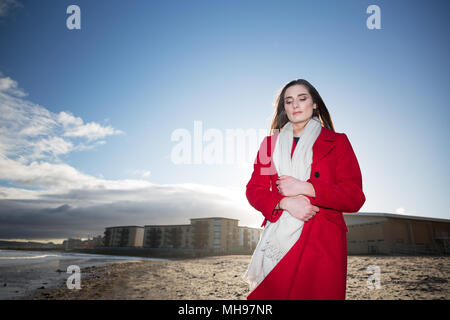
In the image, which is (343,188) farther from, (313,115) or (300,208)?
(313,115)

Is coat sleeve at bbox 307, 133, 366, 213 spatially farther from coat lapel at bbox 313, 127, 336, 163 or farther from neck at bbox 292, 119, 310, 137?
neck at bbox 292, 119, 310, 137

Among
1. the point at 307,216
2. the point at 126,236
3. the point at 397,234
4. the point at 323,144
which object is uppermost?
the point at 323,144

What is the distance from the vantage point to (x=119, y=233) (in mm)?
90625

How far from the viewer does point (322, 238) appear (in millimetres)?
1464

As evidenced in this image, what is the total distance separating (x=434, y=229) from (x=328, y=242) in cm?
3437

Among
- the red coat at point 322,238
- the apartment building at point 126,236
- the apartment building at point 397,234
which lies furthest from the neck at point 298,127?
the apartment building at point 126,236

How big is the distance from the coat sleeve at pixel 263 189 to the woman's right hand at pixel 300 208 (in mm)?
87

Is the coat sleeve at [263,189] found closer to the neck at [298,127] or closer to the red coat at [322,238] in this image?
the red coat at [322,238]

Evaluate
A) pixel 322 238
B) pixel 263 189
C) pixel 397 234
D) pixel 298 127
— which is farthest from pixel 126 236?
pixel 322 238

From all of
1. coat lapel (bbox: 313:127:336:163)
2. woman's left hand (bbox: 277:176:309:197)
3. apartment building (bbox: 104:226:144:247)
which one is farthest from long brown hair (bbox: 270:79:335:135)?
apartment building (bbox: 104:226:144:247)

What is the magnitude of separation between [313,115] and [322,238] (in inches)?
40.0

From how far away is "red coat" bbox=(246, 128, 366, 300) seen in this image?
138cm
